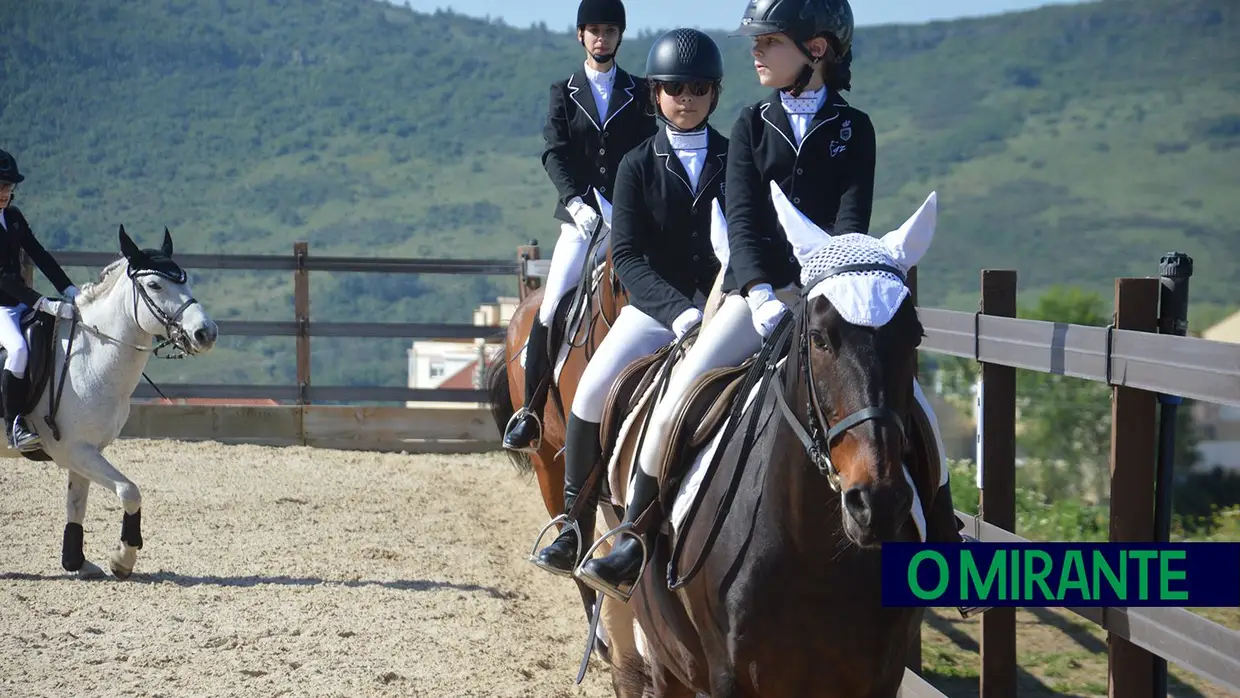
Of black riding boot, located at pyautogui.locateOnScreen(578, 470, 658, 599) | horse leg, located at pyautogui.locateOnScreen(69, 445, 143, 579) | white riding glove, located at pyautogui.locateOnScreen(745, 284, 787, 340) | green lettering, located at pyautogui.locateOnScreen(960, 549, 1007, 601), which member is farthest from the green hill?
green lettering, located at pyautogui.locateOnScreen(960, 549, 1007, 601)

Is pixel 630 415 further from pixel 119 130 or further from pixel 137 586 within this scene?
pixel 119 130

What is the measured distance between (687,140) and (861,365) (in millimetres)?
2420

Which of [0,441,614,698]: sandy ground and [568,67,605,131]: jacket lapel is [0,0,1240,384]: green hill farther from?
[568,67,605,131]: jacket lapel

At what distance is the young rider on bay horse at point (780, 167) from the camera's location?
14.2ft

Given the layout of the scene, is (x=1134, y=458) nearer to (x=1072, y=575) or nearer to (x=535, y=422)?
(x=1072, y=575)

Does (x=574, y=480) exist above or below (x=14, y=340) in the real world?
below

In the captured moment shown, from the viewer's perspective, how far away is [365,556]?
925 cm

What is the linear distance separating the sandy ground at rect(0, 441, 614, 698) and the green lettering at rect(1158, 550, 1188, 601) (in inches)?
141

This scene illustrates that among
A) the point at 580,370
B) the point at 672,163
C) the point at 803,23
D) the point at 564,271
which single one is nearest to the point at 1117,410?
the point at 803,23

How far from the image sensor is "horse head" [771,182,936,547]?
309 centimetres

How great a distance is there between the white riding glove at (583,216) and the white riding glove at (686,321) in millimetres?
2318

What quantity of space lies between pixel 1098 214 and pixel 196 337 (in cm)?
13065

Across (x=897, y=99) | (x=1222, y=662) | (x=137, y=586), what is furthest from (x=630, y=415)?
(x=897, y=99)

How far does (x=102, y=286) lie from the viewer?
9133 millimetres
